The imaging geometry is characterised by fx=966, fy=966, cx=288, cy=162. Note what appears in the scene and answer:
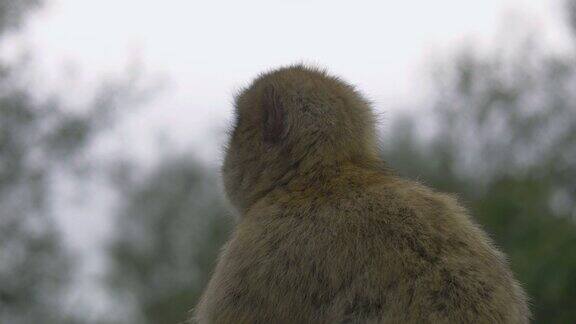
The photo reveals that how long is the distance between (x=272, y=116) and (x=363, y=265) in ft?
2.92

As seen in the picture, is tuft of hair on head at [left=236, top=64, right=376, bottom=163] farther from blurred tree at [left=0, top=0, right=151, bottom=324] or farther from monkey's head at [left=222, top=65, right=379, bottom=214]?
blurred tree at [left=0, top=0, right=151, bottom=324]

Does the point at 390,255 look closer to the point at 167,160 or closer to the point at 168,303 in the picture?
the point at 168,303

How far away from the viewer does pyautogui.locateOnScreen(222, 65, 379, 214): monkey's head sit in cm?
367

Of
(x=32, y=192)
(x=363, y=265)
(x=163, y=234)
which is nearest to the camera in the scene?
(x=363, y=265)

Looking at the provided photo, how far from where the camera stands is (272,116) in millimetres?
3766

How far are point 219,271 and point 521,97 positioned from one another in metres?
17.9

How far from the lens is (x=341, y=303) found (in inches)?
121

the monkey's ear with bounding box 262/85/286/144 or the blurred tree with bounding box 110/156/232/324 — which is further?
the blurred tree with bounding box 110/156/232/324

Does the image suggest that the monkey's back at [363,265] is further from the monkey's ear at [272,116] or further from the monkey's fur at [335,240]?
the monkey's ear at [272,116]

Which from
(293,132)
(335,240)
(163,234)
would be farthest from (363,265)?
(163,234)

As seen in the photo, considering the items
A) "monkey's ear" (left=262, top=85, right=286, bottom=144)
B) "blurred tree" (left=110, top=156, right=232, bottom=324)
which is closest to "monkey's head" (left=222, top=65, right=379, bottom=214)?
"monkey's ear" (left=262, top=85, right=286, bottom=144)

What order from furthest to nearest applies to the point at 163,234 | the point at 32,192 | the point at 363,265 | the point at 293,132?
the point at 163,234
the point at 32,192
the point at 293,132
the point at 363,265

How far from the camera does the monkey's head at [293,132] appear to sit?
3.67 meters

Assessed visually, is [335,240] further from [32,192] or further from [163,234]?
[163,234]
